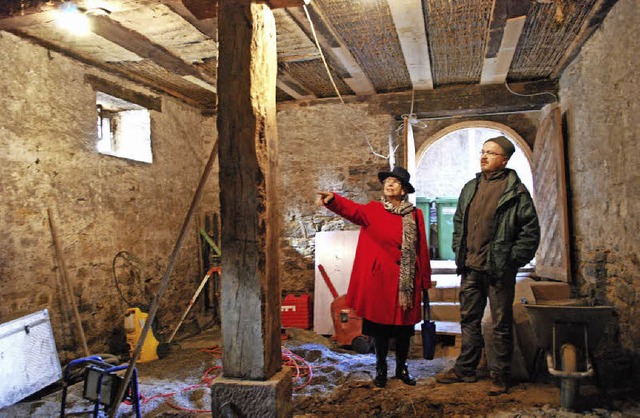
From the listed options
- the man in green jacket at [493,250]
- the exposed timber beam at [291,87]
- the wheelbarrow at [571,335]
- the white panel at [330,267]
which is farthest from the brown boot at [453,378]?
the exposed timber beam at [291,87]

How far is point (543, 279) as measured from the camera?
5.17 meters

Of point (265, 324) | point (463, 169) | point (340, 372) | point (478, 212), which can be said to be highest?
point (463, 169)

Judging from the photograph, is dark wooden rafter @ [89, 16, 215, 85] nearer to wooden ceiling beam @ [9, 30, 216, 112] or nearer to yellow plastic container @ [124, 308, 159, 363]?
wooden ceiling beam @ [9, 30, 216, 112]

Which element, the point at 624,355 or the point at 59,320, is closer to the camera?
the point at 624,355

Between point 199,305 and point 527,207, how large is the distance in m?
4.36

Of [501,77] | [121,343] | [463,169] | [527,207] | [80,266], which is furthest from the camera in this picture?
[463,169]

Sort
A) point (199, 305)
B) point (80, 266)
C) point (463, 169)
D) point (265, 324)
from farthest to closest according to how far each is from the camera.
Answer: point (463, 169), point (199, 305), point (80, 266), point (265, 324)

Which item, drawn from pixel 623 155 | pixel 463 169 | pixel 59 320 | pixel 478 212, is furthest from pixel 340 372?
pixel 463 169

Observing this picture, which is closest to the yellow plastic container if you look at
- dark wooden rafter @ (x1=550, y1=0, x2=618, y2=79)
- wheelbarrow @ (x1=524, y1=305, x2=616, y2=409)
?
wheelbarrow @ (x1=524, y1=305, x2=616, y2=409)

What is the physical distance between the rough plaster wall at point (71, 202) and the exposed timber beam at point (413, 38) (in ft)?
9.87

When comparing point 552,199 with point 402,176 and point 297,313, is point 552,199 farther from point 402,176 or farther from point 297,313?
point 297,313

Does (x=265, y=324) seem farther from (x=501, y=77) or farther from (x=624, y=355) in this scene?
(x=501, y=77)

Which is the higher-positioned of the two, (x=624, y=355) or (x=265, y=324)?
(x=265, y=324)

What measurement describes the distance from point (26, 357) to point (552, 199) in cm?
522
